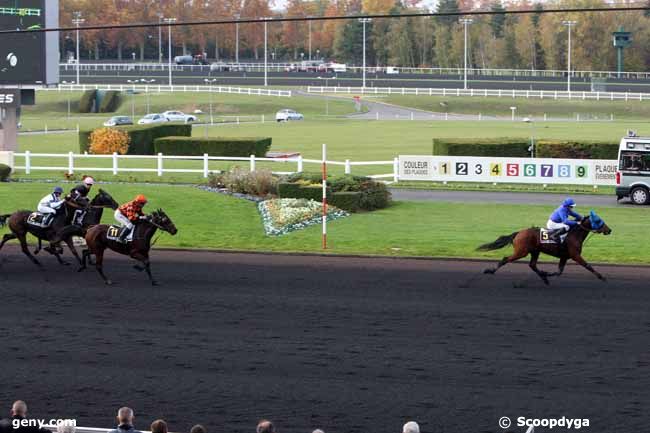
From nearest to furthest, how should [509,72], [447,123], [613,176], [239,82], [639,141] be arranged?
1. [639,141]
2. [613,176]
3. [447,123]
4. [239,82]
5. [509,72]

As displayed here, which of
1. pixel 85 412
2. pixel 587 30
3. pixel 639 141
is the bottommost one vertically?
pixel 85 412

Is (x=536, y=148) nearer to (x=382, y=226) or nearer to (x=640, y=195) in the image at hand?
(x=640, y=195)

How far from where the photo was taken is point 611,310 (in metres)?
16.2

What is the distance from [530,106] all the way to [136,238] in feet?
240

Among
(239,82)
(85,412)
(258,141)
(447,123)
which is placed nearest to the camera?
(85,412)

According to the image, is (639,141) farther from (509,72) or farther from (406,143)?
(509,72)

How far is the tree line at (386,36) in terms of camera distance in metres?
124

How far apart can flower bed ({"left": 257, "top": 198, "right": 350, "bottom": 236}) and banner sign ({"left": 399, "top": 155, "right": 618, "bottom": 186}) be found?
9.17 metres

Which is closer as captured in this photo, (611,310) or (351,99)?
(611,310)

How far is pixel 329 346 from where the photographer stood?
14062 millimetres

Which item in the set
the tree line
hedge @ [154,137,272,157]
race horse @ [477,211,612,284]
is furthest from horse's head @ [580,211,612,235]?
the tree line

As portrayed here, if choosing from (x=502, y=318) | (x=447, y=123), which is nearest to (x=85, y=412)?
(x=502, y=318)

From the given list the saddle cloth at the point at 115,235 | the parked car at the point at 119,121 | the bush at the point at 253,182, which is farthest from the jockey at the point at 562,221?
the parked car at the point at 119,121

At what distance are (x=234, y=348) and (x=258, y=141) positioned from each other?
1163 inches
